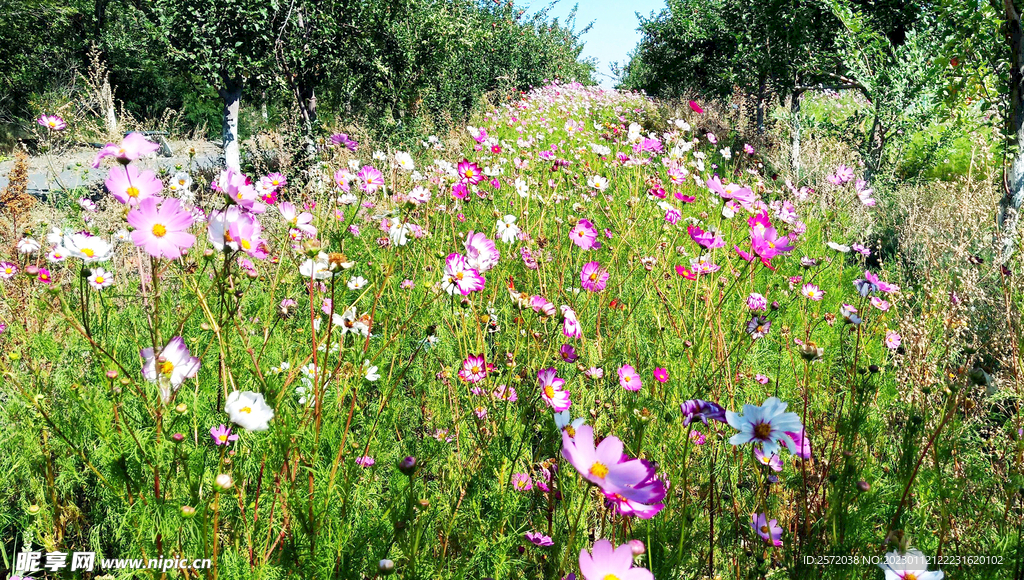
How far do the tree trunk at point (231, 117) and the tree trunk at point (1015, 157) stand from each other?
7.20 metres

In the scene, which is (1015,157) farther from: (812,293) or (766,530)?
(766,530)

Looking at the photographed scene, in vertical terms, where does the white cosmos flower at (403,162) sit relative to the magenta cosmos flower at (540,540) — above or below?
above

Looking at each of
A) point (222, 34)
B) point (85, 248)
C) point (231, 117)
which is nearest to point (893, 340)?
point (85, 248)

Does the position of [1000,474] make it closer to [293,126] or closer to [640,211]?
[640,211]

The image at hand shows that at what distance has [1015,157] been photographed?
2.51 metres

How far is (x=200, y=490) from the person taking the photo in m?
1.17

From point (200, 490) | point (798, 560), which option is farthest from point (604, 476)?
point (200, 490)

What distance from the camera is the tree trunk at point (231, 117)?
699 centimetres

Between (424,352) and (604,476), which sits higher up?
(424,352)

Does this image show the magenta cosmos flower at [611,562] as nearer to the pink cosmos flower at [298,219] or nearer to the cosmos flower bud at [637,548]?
the cosmos flower bud at [637,548]

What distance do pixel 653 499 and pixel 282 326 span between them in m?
1.74

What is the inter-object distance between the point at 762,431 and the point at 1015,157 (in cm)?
270

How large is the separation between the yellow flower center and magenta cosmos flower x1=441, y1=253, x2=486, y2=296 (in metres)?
0.79

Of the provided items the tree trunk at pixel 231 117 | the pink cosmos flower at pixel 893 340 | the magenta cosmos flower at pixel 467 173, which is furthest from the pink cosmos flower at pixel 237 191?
the tree trunk at pixel 231 117
